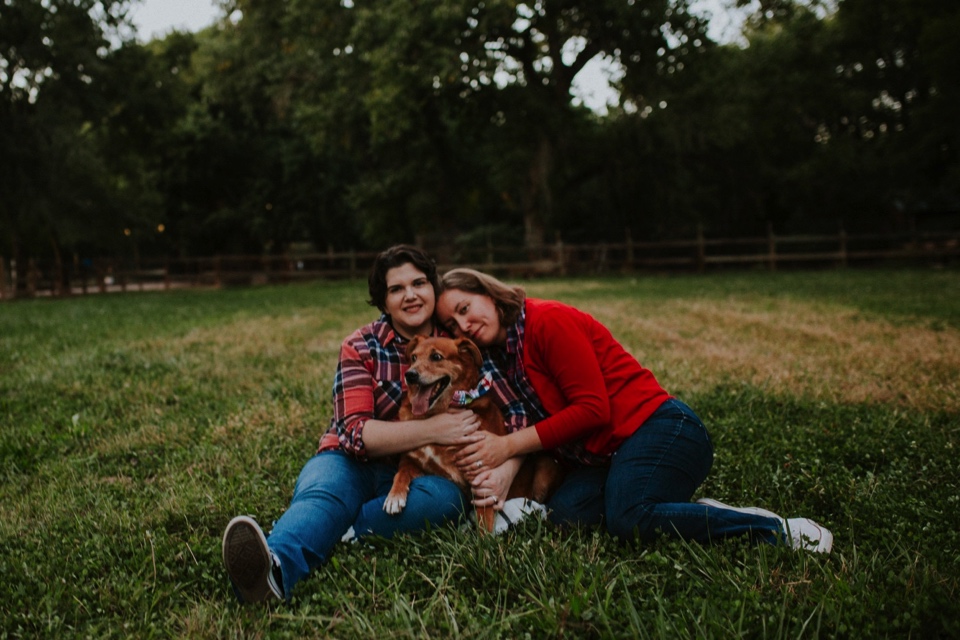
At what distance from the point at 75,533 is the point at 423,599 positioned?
1.79 m

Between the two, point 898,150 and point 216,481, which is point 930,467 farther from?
point 898,150

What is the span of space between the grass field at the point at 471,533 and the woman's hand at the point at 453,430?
0.40 meters

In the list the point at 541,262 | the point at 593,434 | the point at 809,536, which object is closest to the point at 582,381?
the point at 593,434

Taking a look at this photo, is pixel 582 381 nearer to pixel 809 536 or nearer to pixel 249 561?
pixel 809 536

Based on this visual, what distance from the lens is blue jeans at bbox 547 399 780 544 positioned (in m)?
2.66

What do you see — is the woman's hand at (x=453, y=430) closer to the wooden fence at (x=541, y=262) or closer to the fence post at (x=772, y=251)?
the wooden fence at (x=541, y=262)

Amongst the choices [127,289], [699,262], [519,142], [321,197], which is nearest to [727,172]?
[699,262]

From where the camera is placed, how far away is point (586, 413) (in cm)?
291

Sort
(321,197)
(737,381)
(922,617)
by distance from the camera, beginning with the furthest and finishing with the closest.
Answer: (321,197)
(737,381)
(922,617)

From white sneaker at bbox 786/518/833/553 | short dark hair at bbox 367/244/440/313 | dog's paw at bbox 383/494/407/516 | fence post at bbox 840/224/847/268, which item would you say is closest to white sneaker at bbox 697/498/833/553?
white sneaker at bbox 786/518/833/553

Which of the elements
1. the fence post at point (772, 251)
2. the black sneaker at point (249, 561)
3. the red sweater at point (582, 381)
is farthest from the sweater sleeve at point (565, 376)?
the fence post at point (772, 251)

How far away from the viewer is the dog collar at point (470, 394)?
9.77 ft

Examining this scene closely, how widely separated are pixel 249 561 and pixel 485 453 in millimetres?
1033

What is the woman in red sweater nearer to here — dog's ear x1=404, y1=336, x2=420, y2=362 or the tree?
dog's ear x1=404, y1=336, x2=420, y2=362
